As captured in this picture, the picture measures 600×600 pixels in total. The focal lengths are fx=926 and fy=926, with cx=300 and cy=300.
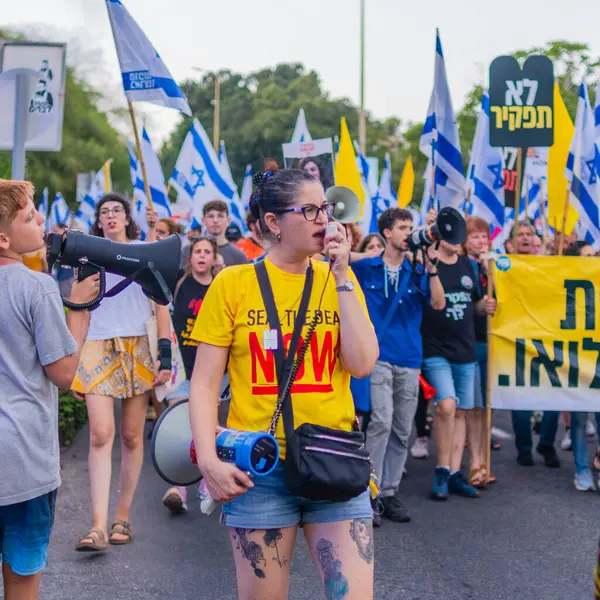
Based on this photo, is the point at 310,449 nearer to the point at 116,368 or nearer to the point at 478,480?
the point at 116,368

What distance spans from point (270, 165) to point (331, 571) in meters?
1.33

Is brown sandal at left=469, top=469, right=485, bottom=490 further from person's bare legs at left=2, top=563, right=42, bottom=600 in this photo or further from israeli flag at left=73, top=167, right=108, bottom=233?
israeli flag at left=73, top=167, right=108, bottom=233

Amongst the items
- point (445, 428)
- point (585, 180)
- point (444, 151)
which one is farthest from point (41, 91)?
point (585, 180)

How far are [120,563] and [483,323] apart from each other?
370 centimetres

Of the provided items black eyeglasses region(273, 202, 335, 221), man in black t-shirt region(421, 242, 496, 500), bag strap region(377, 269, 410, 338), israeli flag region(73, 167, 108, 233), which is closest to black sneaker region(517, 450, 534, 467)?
man in black t-shirt region(421, 242, 496, 500)

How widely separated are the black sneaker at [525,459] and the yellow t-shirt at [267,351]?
5.05 m

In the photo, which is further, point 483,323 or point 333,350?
point 483,323

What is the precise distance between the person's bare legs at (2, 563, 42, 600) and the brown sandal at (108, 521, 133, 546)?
2234 mm

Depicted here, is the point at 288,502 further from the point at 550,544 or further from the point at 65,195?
the point at 65,195

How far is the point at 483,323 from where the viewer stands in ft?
24.5

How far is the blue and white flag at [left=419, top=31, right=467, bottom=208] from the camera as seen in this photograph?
25.6 ft

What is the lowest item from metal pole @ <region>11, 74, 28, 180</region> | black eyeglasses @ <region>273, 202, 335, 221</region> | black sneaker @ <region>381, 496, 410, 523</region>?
black sneaker @ <region>381, 496, 410, 523</region>

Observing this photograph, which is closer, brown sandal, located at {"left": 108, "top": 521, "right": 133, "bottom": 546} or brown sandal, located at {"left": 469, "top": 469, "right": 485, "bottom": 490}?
brown sandal, located at {"left": 108, "top": 521, "right": 133, "bottom": 546}

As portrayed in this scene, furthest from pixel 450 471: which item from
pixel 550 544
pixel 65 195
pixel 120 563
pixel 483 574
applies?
pixel 65 195
